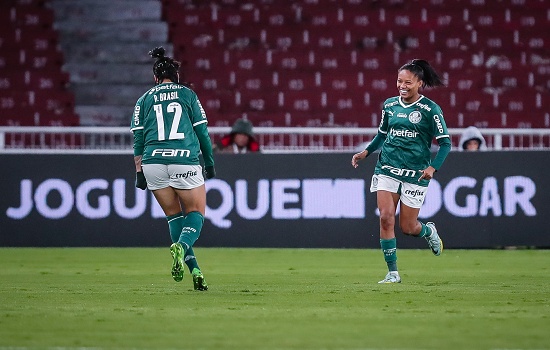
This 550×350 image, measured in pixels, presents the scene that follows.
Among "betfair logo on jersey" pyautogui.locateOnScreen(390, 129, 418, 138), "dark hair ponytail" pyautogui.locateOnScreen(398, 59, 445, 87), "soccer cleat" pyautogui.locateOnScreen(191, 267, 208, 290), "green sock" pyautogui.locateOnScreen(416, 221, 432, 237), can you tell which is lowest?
"soccer cleat" pyautogui.locateOnScreen(191, 267, 208, 290)

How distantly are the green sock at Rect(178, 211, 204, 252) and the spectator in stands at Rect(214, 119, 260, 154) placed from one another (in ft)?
22.2

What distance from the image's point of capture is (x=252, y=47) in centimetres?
2189

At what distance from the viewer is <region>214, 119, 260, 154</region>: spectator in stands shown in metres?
15.9

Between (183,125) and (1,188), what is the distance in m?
6.96

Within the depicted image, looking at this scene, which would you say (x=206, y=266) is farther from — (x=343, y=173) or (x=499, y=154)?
(x=499, y=154)

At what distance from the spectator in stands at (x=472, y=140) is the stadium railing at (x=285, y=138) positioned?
10.7 inches

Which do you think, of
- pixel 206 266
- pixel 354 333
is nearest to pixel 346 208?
pixel 206 266

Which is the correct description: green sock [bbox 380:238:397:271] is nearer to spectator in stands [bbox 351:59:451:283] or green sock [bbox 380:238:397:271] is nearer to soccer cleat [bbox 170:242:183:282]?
spectator in stands [bbox 351:59:451:283]

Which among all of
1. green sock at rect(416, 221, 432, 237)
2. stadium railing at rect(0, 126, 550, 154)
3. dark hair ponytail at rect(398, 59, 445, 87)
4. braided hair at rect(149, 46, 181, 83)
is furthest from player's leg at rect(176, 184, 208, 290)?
stadium railing at rect(0, 126, 550, 154)

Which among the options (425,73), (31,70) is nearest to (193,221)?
(425,73)

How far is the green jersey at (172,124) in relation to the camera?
29.6 feet

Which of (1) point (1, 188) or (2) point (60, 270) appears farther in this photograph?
(1) point (1, 188)

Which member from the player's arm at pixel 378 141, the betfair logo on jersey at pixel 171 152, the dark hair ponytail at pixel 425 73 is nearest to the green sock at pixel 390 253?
the player's arm at pixel 378 141

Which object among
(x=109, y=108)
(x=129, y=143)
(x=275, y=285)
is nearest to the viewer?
(x=275, y=285)
